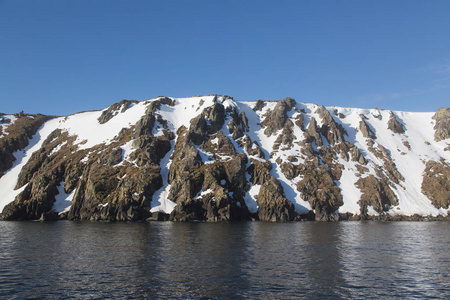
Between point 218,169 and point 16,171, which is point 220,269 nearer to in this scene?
point 218,169

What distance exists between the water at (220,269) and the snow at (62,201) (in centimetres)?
6785

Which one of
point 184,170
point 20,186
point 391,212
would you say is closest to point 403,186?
point 391,212

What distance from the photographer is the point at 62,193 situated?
132 metres

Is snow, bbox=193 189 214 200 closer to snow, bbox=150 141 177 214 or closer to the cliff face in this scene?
the cliff face

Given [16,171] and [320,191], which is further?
[16,171]

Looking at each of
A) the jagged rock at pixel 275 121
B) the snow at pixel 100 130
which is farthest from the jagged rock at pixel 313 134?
the snow at pixel 100 130

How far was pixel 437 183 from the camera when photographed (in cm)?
15050

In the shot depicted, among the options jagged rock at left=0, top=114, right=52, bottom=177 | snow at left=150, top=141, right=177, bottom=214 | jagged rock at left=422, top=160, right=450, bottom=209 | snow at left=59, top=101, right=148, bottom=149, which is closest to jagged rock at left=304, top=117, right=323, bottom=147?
jagged rock at left=422, top=160, right=450, bottom=209

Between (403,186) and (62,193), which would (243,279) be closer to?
(62,193)

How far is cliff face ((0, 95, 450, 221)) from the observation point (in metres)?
122

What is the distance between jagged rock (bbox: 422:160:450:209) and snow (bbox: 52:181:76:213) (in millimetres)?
162762

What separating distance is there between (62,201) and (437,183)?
571 ft

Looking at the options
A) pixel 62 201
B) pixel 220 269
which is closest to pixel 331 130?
pixel 62 201

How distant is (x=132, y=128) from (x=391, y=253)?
153 m
